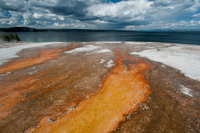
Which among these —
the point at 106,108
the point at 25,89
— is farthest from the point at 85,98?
the point at 25,89

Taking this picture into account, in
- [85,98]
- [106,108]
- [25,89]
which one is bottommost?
[106,108]

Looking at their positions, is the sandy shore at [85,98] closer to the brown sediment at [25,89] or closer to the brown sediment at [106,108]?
the brown sediment at [25,89]

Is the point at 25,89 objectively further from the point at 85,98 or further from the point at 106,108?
the point at 106,108

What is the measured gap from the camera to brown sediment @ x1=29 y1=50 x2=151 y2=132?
7.12 meters

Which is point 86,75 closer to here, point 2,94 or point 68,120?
point 68,120

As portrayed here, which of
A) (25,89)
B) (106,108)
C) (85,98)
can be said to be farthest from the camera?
(25,89)

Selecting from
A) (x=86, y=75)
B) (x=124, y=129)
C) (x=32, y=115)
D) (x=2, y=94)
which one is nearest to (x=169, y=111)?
(x=124, y=129)

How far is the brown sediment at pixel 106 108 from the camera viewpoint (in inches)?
281

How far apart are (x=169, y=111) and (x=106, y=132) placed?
594 centimetres

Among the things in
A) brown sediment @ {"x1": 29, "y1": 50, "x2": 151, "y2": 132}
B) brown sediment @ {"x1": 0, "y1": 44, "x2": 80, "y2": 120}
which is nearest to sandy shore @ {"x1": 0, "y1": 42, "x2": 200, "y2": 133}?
brown sediment @ {"x1": 0, "y1": 44, "x2": 80, "y2": 120}

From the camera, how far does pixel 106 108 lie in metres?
8.84

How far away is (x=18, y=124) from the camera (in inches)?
283

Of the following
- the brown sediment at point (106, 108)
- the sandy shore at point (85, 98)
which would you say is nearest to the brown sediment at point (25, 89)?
the sandy shore at point (85, 98)

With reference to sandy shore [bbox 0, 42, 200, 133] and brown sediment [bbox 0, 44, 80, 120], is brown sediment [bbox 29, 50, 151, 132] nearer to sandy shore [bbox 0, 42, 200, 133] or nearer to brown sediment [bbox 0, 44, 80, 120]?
sandy shore [bbox 0, 42, 200, 133]
